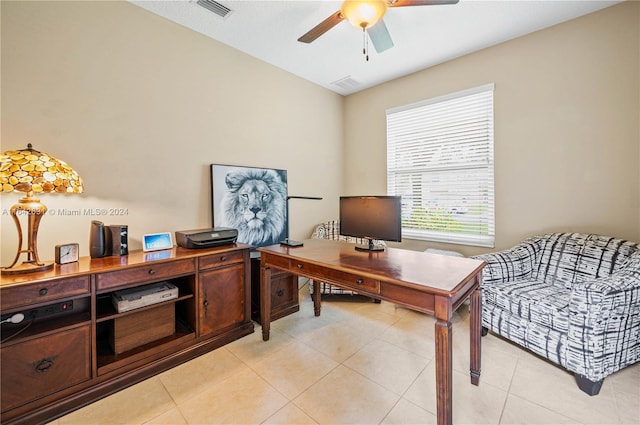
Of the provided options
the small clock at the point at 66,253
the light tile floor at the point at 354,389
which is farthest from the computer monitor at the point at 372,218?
the small clock at the point at 66,253

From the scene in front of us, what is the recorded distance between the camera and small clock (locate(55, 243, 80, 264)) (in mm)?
1707

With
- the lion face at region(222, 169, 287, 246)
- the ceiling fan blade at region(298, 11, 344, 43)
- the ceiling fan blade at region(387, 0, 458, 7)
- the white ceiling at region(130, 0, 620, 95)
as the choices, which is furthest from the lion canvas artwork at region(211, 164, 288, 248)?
the ceiling fan blade at region(387, 0, 458, 7)

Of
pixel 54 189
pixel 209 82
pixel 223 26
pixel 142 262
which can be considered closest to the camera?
pixel 54 189

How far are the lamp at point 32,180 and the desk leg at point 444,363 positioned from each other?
2.20 m

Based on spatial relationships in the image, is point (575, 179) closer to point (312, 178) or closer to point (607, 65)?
point (607, 65)

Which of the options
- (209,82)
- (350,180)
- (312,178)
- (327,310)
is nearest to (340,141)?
(350,180)

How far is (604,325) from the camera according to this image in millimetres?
1671

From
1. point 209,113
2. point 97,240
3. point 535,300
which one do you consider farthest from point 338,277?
point 209,113

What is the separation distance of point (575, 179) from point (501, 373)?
6.39ft

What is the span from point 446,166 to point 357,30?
1.82 meters

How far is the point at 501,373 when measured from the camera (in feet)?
A: 6.08

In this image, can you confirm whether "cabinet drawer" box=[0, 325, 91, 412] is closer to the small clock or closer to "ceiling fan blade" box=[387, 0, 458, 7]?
the small clock

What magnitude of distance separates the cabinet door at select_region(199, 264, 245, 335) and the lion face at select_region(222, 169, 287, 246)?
2.12 ft

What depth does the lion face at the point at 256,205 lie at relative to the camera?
9.32ft
